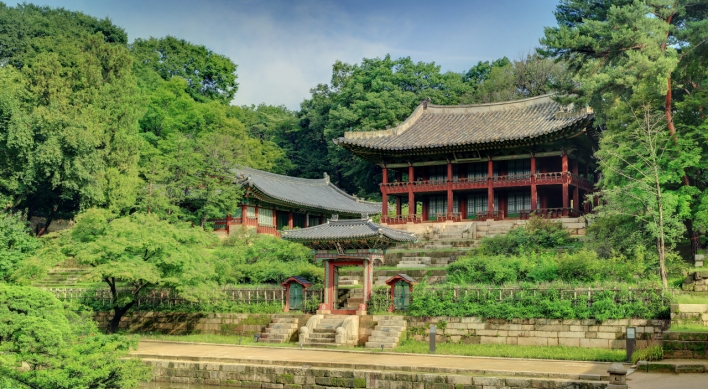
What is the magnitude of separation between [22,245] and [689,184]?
87.4 ft

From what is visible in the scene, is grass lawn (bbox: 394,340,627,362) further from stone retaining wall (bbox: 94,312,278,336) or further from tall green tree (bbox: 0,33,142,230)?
tall green tree (bbox: 0,33,142,230)

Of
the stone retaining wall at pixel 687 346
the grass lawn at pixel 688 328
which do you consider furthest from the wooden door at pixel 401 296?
the stone retaining wall at pixel 687 346

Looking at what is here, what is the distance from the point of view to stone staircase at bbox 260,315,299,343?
26719 millimetres


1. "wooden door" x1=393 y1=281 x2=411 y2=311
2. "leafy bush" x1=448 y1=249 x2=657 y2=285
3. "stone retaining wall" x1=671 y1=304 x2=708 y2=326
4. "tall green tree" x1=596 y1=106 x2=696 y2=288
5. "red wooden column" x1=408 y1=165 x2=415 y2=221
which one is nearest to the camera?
"stone retaining wall" x1=671 y1=304 x2=708 y2=326

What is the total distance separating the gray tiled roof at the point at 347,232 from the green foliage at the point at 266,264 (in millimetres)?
2148

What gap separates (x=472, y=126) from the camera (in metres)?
45.1

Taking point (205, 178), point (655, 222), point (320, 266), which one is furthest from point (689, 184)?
point (205, 178)

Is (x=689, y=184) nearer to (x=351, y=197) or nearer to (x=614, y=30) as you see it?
(x=614, y=30)

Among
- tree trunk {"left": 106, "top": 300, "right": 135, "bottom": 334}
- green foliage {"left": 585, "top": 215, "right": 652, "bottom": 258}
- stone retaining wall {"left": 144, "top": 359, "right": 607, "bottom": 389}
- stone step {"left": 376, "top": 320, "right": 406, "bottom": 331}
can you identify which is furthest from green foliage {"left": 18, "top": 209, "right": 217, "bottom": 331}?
green foliage {"left": 585, "top": 215, "right": 652, "bottom": 258}

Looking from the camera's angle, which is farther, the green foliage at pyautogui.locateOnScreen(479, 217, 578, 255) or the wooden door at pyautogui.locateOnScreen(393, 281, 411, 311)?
the green foliage at pyautogui.locateOnScreen(479, 217, 578, 255)

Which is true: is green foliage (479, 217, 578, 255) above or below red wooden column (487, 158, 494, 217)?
below

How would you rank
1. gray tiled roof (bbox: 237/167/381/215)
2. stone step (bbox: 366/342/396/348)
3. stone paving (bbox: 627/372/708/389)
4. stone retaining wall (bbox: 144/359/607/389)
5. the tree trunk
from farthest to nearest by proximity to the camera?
gray tiled roof (bbox: 237/167/381/215), the tree trunk, stone step (bbox: 366/342/396/348), stone retaining wall (bbox: 144/359/607/389), stone paving (bbox: 627/372/708/389)

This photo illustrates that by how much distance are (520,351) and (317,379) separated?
6598 millimetres

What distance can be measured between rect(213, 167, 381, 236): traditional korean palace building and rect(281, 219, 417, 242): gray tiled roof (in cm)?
1535
